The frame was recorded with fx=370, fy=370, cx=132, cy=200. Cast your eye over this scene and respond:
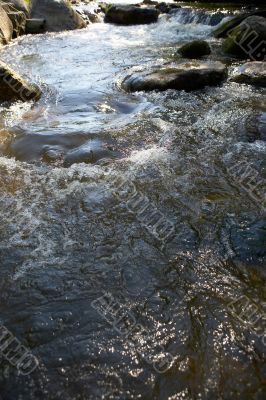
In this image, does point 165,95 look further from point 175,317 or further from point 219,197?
point 175,317

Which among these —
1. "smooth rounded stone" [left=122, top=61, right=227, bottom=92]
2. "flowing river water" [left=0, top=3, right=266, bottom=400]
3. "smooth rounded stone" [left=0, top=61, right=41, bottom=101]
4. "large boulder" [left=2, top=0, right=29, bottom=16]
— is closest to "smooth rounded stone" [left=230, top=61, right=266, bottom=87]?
"smooth rounded stone" [left=122, top=61, right=227, bottom=92]

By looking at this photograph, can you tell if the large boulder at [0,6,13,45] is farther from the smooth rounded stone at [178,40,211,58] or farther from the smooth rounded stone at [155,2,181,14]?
the smooth rounded stone at [155,2,181,14]

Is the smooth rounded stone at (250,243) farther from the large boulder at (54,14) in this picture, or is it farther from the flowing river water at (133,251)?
the large boulder at (54,14)

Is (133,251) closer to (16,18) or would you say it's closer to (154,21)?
Answer: (16,18)

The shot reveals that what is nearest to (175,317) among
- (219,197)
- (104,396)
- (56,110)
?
(104,396)

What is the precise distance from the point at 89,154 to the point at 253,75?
4.71 metres

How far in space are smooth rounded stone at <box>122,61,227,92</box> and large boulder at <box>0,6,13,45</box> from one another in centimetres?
662

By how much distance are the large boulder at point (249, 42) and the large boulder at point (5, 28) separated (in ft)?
23.9

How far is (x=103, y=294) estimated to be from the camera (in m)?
3.05

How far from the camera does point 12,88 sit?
6996 mm

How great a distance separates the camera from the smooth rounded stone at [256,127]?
18.4ft

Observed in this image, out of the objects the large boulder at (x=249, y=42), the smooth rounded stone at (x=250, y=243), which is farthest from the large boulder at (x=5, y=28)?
the smooth rounded stone at (x=250, y=243)

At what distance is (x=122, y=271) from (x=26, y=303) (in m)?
0.84

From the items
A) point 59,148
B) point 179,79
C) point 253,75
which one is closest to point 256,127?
point 179,79
